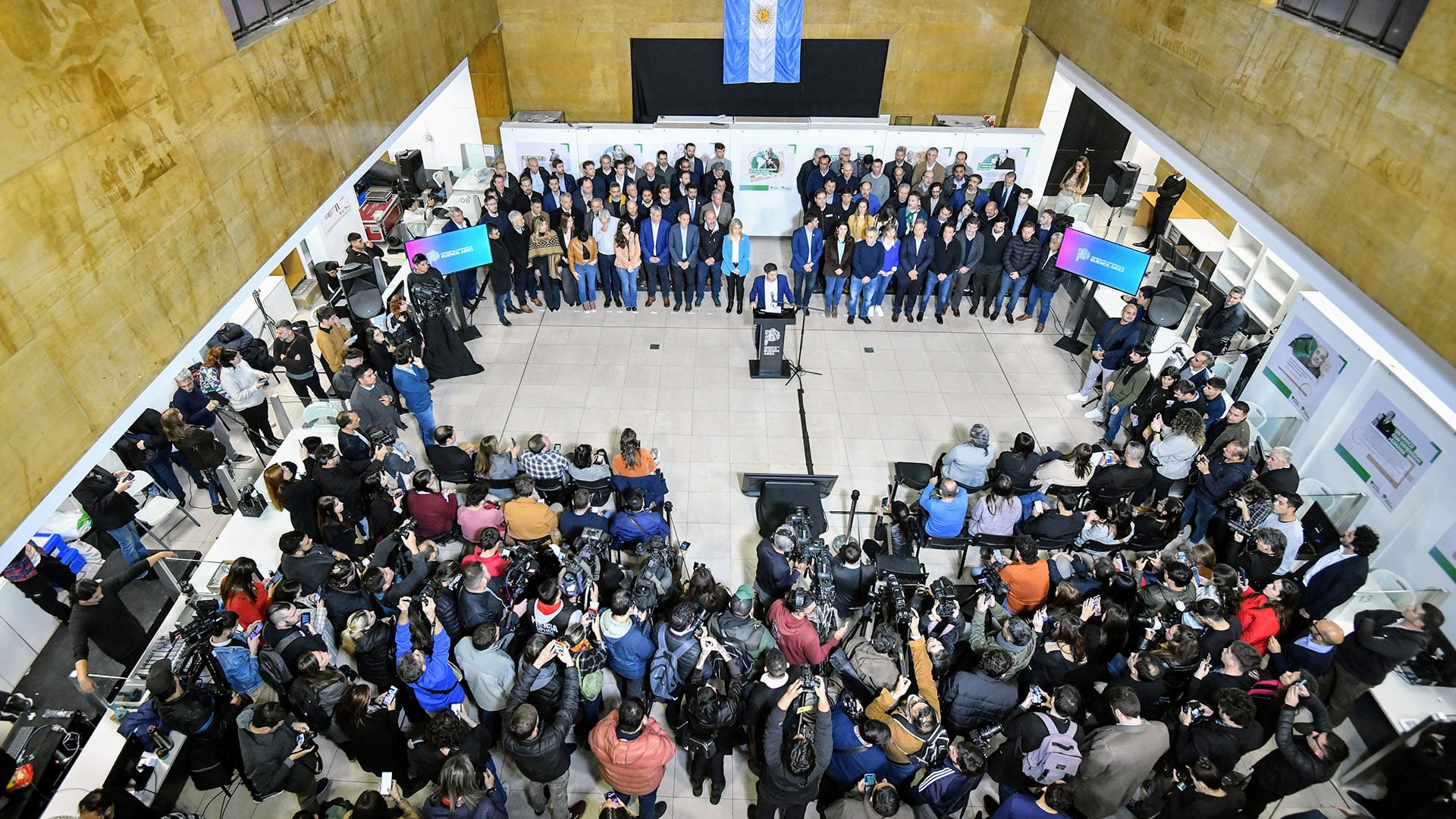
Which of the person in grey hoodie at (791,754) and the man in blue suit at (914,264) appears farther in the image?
the man in blue suit at (914,264)

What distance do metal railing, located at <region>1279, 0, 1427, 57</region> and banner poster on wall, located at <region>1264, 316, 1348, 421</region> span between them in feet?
8.76

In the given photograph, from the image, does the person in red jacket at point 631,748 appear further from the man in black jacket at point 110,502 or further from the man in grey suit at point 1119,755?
the man in black jacket at point 110,502

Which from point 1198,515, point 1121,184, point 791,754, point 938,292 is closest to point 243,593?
point 791,754

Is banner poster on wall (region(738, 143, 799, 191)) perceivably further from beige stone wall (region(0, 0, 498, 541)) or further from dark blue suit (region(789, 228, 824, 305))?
beige stone wall (region(0, 0, 498, 541))

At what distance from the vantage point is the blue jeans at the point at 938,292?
977 centimetres

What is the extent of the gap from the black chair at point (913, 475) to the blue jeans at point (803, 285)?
12.3ft

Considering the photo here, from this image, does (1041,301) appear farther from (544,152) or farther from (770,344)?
(544,152)

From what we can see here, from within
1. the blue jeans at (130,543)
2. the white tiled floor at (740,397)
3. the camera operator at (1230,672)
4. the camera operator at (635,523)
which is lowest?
the white tiled floor at (740,397)

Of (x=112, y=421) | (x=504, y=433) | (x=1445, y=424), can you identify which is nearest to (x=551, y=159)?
(x=504, y=433)

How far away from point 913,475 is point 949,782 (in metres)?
3.18

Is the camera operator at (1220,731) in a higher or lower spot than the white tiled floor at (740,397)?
higher

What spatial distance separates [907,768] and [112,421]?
4907 millimetres

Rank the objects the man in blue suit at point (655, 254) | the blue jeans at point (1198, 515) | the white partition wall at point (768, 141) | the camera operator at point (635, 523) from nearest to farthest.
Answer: the camera operator at point (635, 523) → the blue jeans at point (1198, 515) → the man in blue suit at point (655, 254) → the white partition wall at point (768, 141)

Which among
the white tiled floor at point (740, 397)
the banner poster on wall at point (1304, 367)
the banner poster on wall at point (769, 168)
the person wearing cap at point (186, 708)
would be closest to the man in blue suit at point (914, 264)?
the white tiled floor at point (740, 397)
